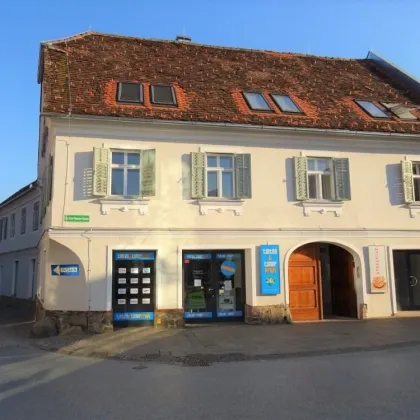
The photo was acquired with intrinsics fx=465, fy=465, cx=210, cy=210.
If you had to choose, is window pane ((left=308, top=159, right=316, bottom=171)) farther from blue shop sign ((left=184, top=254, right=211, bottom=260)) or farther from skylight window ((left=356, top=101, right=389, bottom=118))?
blue shop sign ((left=184, top=254, right=211, bottom=260))

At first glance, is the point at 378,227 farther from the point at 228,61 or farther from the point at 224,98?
the point at 228,61

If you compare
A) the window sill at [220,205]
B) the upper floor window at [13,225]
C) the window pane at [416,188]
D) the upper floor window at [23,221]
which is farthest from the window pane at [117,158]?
the upper floor window at [13,225]

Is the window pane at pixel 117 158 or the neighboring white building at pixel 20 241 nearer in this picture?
the window pane at pixel 117 158

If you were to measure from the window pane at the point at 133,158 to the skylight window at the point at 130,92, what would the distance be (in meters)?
1.83

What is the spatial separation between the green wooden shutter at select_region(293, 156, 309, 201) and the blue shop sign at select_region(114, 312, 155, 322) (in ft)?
19.4

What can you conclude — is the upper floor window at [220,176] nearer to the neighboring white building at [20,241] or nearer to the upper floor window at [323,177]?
the upper floor window at [323,177]

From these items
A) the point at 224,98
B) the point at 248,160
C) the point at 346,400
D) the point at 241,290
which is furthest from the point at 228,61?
the point at 346,400

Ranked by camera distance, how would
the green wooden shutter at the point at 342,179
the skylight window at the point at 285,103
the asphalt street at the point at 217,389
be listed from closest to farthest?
the asphalt street at the point at 217,389 < the green wooden shutter at the point at 342,179 < the skylight window at the point at 285,103

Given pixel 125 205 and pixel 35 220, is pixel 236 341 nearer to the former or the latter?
pixel 125 205

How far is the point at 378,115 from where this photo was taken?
54.4ft

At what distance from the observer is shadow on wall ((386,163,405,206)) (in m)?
15.8

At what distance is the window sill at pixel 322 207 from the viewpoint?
15.1m

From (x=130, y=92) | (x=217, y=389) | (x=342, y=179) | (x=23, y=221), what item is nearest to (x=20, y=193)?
(x=23, y=221)

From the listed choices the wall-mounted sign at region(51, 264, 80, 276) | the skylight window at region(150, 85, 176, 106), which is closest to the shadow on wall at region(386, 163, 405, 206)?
the skylight window at region(150, 85, 176, 106)
